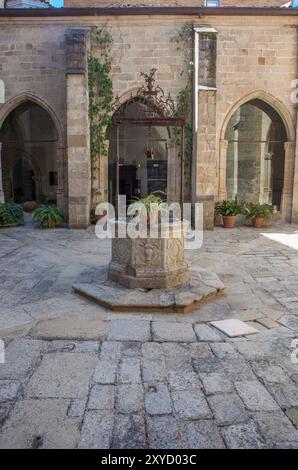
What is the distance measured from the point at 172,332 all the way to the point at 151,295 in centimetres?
92

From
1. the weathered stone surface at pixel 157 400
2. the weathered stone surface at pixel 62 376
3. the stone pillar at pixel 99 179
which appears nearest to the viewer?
the weathered stone surface at pixel 157 400

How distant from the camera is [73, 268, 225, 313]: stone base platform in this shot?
15.1 feet

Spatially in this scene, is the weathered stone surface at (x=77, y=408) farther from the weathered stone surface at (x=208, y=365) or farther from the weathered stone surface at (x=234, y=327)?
the weathered stone surface at (x=234, y=327)

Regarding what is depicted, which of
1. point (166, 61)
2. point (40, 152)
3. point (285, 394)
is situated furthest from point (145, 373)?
point (40, 152)

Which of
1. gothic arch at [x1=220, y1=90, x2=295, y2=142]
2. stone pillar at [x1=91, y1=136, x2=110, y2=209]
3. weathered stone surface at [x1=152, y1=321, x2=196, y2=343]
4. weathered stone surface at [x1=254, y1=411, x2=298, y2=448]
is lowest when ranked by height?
weathered stone surface at [x1=254, y1=411, x2=298, y2=448]

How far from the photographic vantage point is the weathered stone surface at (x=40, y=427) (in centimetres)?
238

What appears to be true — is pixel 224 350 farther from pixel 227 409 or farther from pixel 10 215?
pixel 10 215

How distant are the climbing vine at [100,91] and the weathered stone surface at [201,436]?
913 cm

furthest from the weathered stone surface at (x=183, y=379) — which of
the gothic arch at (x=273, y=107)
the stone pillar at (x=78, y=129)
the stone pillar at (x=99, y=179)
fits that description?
the gothic arch at (x=273, y=107)

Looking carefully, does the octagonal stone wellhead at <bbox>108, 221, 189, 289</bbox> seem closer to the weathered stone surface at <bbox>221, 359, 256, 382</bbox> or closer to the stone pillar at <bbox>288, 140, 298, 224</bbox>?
the weathered stone surface at <bbox>221, 359, 256, 382</bbox>

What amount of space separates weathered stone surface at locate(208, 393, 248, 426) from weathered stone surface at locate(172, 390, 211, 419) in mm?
57

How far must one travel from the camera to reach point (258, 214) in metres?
10.7

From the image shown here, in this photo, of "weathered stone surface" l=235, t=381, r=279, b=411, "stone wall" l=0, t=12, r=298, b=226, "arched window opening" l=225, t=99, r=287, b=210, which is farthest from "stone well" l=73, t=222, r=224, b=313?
"arched window opening" l=225, t=99, r=287, b=210
